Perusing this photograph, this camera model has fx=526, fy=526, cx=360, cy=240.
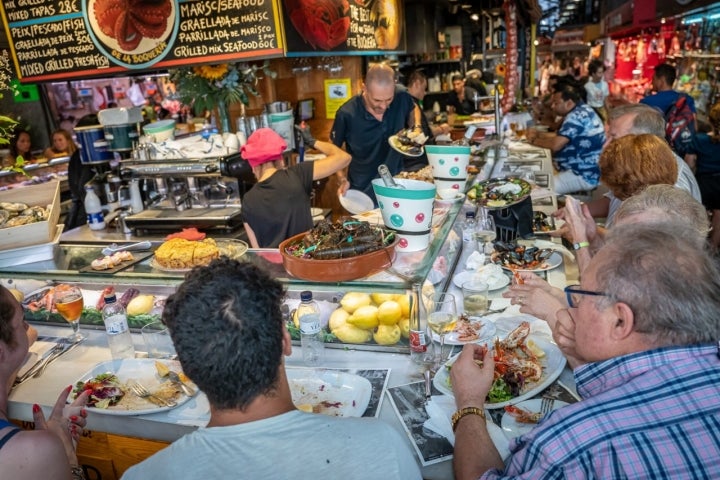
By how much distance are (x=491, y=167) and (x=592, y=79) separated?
10056 millimetres

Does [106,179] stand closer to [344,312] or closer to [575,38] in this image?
[344,312]

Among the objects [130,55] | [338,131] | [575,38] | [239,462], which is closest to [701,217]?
[239,462]

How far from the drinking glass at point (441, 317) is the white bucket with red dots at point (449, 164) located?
4.11 feet

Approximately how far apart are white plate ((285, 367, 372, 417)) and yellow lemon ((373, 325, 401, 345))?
250 millimetres

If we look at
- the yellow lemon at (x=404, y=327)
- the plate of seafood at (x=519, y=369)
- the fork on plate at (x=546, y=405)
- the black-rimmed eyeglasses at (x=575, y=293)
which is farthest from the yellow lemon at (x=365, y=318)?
the black-rimmed eyeglasses at (x=575, y=293)

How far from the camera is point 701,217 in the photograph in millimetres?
2381

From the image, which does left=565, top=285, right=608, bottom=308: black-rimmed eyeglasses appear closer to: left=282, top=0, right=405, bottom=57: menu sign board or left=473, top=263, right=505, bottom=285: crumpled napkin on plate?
left=473, top=263, right=505, bottom=285: crumpled napkin on plate

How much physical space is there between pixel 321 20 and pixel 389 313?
4.02 m

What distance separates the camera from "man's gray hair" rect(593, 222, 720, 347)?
4.34 ft

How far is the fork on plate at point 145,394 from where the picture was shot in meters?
2.01

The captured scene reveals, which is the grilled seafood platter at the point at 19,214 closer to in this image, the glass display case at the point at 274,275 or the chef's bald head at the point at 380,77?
the glass display case at the point at 274,275

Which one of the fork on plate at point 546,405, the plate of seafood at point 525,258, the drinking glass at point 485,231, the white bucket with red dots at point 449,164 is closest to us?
the fork on plate at point 546,405

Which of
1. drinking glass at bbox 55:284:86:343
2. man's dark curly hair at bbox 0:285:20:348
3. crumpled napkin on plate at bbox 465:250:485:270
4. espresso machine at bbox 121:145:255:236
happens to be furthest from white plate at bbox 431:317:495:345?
espresso machine at bbox 121:145:255:236

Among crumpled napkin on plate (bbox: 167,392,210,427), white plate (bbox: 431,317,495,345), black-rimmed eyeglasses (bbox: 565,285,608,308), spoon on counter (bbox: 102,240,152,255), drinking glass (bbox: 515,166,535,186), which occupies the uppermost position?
black-rimmed eyeglasses (bbox: 565,285,608,308)
